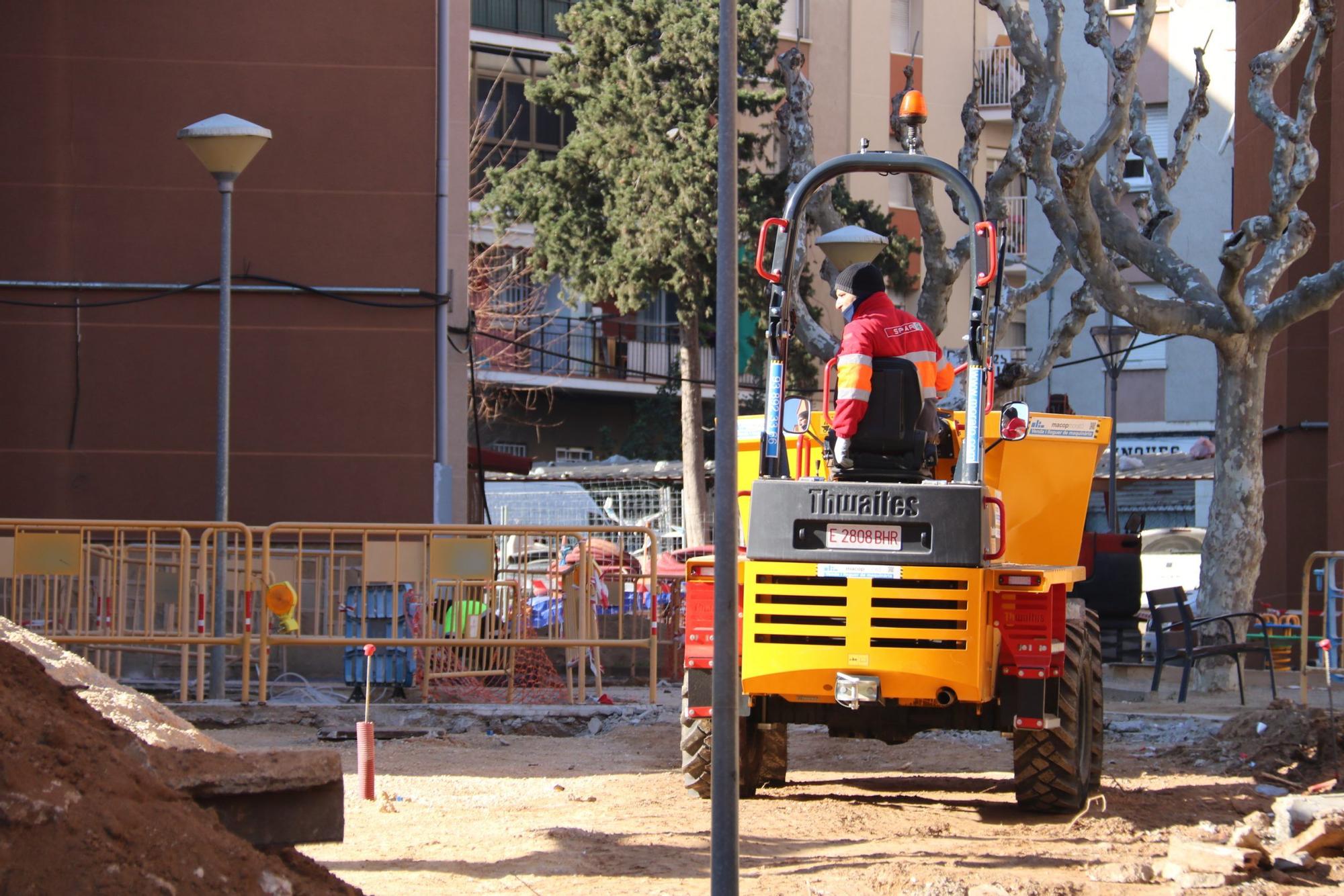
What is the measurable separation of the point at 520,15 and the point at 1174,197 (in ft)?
52.0

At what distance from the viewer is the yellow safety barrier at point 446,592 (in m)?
13.7

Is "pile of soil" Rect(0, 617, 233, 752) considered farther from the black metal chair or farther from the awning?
the awning

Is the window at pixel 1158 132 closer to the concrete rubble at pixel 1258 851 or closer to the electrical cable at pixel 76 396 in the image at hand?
the electrical cable at pixel 76 396

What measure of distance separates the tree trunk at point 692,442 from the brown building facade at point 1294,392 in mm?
11209

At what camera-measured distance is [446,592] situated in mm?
14219

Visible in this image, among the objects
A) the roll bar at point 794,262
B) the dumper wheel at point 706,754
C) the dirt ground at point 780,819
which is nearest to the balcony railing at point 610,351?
the dirt ground at point 780,819

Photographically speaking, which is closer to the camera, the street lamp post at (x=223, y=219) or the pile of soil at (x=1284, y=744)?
the pile of soil at (x=1284, y=744)

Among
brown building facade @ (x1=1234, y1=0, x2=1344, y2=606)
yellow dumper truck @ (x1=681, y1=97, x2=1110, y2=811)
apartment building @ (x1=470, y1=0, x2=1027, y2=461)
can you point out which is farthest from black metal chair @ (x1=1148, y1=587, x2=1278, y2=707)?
apartment building @ (x1=470, y1=0, x2=1027, y2=461)

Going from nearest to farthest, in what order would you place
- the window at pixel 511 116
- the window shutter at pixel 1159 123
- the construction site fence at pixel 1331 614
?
the construction site fence at pixel 1331 614, the window at pixel 511 116, the window shutter at pixel 1159 123

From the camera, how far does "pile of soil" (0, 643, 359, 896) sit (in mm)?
5262

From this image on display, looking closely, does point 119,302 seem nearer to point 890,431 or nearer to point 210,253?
point 210,253

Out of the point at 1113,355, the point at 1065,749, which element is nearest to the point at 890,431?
the point at 1065,749

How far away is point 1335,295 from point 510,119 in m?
28.3

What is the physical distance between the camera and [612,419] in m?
44.5
